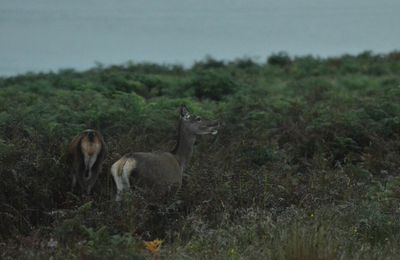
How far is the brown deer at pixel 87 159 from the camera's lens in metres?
11.1

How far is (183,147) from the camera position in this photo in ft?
40.3

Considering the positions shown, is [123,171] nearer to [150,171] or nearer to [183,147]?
[150,171]

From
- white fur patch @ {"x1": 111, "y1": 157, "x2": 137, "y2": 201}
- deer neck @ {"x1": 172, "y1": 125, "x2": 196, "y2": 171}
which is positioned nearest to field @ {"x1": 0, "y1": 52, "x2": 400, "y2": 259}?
deer neck @ {"x1": 172, "y1": 125, "x2": 196, "y2": 171}

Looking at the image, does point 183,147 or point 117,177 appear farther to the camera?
point 183,147

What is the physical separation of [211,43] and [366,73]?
105 feet

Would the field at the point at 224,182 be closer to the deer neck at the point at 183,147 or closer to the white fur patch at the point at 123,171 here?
the deer neck at the point at 183,147

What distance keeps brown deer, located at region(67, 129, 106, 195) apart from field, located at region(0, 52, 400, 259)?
0.14 metres

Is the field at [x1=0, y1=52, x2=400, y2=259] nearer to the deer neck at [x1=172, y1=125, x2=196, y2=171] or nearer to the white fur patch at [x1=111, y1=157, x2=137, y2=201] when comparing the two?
the deer neck at [x1=172, y1=125, x2=196, y2=171]

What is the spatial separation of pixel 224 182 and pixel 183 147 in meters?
1.24

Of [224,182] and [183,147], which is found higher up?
[183,147]

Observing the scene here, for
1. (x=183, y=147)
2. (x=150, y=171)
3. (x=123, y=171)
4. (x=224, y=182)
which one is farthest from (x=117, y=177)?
(x=183, y=147)

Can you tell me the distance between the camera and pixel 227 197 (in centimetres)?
1066

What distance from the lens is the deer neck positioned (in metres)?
12.1

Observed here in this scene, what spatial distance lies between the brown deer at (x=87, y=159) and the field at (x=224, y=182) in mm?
141
